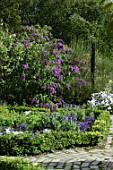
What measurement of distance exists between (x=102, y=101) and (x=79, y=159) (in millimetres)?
5074

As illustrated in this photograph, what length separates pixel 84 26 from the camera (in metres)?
21.2

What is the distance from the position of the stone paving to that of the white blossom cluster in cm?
402

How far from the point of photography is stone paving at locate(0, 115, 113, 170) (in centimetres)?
561

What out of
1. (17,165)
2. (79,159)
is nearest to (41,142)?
(79,159)

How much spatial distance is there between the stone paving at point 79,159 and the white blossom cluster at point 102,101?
4.02m

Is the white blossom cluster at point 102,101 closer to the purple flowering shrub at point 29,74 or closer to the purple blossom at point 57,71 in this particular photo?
the purple flowering shrub at point 29,74

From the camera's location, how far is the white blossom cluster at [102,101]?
10.9 m

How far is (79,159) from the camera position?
237 inches

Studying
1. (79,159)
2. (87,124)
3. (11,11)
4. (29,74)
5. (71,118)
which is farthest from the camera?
(11,11)

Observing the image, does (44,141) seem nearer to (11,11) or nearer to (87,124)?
(87,124)

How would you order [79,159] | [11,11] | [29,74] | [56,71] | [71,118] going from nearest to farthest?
[79,159]
[71,118]
[29,74]
[56,71]
[11,11]

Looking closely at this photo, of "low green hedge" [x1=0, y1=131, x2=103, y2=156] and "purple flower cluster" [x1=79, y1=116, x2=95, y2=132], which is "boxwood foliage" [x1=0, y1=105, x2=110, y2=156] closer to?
"low green hedge" [x1=0, y1=131, x2=103, y2=156]

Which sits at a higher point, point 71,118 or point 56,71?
point 56,71

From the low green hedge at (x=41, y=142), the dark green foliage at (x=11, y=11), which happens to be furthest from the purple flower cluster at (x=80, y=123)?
the dark green foliage at (x=11, y=11)
